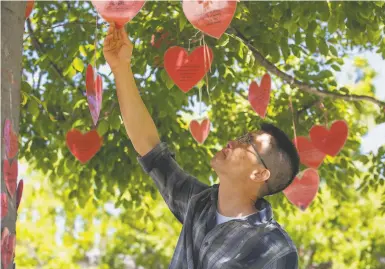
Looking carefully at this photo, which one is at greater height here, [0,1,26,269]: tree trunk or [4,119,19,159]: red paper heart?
[0,1,26,269]: tree trunk

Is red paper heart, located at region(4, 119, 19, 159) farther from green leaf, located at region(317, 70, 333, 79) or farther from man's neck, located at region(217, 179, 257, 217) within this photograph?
green leaf, located at region(317, 70, 333, 79)

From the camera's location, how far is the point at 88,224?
43.5 feet

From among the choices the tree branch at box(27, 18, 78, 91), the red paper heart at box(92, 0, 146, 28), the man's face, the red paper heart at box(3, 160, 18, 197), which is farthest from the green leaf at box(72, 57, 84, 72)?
the red paper heart at box(3, 160, 18, 197)

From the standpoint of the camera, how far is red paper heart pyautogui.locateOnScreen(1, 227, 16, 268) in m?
2.30

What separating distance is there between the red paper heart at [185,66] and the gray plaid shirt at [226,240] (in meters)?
1.28

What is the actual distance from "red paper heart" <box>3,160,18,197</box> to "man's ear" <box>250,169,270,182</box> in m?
0.92

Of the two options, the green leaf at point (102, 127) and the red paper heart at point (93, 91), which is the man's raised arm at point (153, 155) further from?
the green leaf at point (102, 127)

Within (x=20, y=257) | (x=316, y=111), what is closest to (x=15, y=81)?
(x=316, y=111)

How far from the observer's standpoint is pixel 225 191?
9.24ft

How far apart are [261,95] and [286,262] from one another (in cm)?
258

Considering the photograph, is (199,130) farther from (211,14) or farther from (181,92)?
(211,14)

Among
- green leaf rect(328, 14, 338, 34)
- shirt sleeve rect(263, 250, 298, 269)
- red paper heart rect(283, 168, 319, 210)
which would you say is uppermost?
green leaf rect(328, 14, 338, 34)

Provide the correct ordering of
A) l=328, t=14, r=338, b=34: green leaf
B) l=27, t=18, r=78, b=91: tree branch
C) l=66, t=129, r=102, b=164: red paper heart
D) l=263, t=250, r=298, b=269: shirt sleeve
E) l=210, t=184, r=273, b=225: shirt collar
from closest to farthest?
l=263, t=250, r=298, b=269: shirt sleeve → l=210, t=184, r=273, b=225: shirt collar → l=328, t=14, r=338, b=34: green leaf → l=66, t=129, r=102, b=164: red paper heart → l=27, t=18, r=78, b=91: tree branch

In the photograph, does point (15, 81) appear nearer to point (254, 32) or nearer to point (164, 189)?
point (164, 189)
